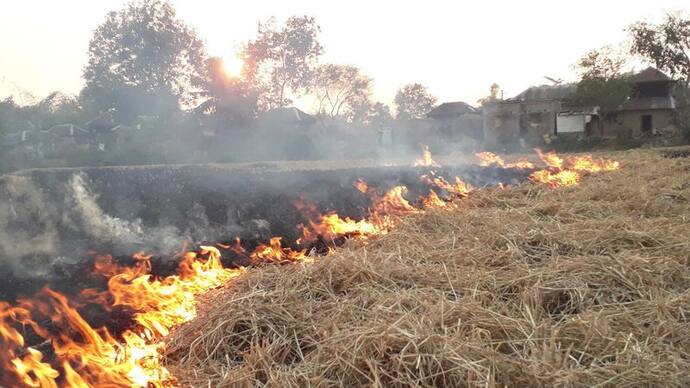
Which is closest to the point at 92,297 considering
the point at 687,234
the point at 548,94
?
the point at 687,234

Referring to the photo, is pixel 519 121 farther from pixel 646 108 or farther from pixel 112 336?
pixel 112 336

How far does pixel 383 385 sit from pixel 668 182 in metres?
7.39

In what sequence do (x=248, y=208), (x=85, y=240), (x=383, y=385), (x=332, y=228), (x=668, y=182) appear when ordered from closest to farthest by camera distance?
(x=383, y=385) < (x=332, y=228) < (x=85, y=240) < (x=668, y=182) < (x=248, y=208)

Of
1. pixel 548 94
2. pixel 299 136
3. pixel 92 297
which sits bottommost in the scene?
pixel 92 297

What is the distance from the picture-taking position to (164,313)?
3.14 meters

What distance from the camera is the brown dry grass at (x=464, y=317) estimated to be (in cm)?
209

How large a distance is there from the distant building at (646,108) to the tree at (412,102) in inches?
1422

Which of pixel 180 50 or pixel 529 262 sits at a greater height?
pixel 180 50

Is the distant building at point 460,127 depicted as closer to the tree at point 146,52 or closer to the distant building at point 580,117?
the distant building at point 580,117

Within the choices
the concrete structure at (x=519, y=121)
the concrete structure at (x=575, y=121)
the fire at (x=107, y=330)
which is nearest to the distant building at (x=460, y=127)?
the concrete structure at (x=519, y=121)

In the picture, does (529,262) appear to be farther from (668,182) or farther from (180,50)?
(180,50)

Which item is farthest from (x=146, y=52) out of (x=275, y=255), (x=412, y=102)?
(x=412, y=102)

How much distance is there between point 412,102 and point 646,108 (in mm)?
38579

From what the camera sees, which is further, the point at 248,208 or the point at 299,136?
the point at 299,136
